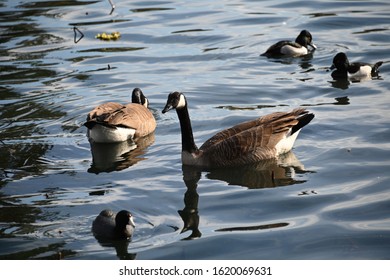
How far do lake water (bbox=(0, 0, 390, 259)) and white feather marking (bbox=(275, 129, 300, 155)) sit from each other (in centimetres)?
18

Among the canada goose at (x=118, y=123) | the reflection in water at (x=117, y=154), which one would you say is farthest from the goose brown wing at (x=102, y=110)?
the reflection in water at (x=117, y=154)

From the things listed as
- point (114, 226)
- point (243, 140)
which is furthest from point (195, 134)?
point (114, 226)

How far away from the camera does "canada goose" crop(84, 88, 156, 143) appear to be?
14.3 m

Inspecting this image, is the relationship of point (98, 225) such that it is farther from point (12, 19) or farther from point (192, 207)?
point (12, 19)

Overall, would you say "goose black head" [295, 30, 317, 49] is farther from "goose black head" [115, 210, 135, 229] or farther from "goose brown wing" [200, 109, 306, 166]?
"goose black head" [115, 210, 135, 229]

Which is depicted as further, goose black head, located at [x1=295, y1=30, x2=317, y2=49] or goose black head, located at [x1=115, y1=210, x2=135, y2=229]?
goose black head, located at [x1=295, y1=30, x2=317, y2=49]

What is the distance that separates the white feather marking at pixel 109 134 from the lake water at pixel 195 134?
162 millimetres

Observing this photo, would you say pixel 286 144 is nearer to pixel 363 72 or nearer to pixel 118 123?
pixel 118 123

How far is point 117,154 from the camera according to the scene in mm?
14109

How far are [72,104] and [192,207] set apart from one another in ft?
20.1

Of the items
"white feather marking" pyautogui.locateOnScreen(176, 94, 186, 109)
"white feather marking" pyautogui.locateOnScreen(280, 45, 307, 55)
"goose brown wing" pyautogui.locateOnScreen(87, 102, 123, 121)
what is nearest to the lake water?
"white feather marking" pyautogui.locateOnScreen(280, 45, 307, 55)

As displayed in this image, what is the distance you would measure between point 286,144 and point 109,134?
124 inches

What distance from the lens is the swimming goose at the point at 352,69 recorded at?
1777 cm

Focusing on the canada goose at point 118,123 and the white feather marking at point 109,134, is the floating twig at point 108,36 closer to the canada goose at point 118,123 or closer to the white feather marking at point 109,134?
the canada goose at point 118,123
